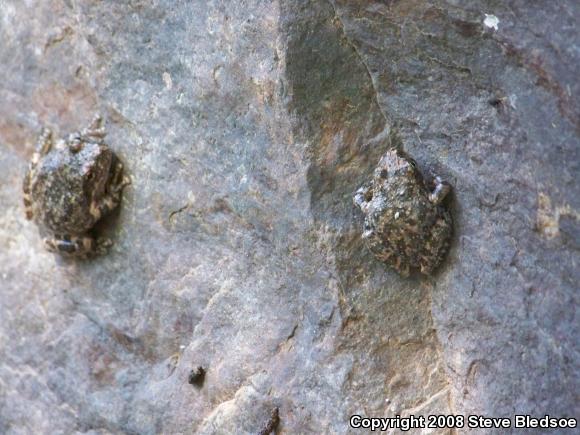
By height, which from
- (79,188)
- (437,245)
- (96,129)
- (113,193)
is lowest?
(437,245)

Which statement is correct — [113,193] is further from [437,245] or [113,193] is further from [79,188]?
[437,245]

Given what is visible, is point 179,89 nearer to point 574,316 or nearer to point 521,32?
point 521,32

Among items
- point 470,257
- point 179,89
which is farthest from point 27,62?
point 470,257

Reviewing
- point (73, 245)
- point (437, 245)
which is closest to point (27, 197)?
point (73, 245)

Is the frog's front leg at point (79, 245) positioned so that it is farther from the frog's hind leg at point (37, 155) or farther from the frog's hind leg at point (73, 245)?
the frog's hind leg at point (37, 155)

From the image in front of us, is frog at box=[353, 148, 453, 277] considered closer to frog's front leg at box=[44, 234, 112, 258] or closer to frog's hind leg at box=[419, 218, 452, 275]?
frog's hind leg at box=[419, 218, 452, 275]

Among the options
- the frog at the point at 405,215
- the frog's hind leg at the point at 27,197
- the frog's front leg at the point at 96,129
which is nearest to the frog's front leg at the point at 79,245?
the frog's hind leg at the point at 27,197
